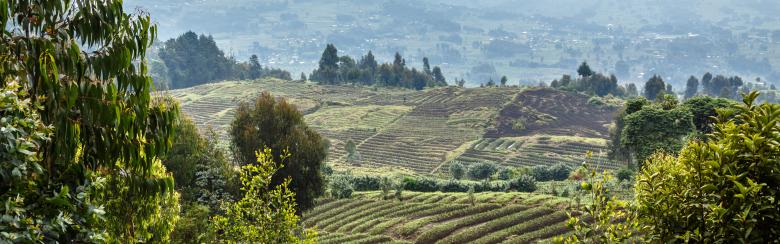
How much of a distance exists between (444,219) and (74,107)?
3877 centimetres

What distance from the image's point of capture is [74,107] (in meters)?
9.74

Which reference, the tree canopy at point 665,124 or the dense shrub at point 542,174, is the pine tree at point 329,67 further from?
the tree canopy at point 665,124

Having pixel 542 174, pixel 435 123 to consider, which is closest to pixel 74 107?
pixel 542 174

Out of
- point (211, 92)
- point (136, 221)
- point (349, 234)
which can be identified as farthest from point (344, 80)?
point (136, 221)

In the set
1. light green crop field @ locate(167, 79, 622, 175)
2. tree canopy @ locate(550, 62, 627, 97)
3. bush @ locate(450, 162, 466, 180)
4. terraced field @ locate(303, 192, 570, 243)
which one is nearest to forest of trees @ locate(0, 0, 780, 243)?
terraced field @ locate(303, 192, 570, 243)

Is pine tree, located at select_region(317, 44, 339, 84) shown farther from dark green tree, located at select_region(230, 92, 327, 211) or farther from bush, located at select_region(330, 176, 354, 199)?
dark green tree, located at select_region(230, 92, 327, 211)

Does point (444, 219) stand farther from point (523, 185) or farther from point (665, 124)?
point (665, 124)

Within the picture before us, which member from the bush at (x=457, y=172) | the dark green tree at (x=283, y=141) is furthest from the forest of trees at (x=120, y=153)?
the bush at (x=457, y=172)

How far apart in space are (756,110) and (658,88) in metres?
188

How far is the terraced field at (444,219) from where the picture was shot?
42.3m

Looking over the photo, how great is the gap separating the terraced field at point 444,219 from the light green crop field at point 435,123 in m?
45.3

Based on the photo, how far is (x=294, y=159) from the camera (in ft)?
128

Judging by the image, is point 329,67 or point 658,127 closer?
point 658,127

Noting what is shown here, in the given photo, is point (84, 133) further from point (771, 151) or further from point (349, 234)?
point (349, 234)
